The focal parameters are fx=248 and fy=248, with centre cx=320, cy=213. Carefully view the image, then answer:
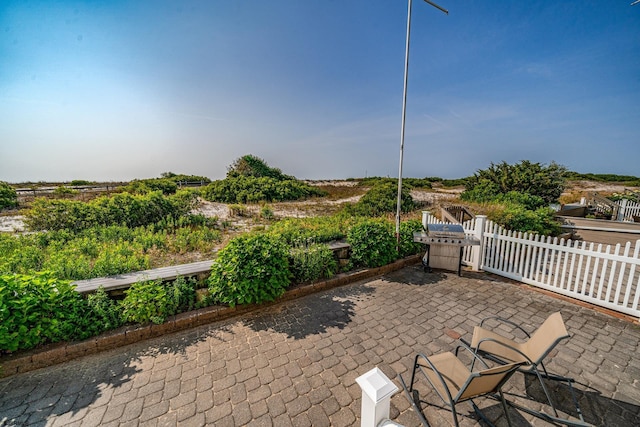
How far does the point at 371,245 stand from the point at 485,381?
385 centimetres

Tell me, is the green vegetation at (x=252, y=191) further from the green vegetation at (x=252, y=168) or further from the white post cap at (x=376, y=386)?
the white post cap at (x=376, y=386)

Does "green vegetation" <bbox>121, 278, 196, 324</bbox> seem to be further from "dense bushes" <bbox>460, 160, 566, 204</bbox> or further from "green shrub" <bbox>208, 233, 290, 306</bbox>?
"dense bushes" <bbox>460, 160, 566, 204</bbox>

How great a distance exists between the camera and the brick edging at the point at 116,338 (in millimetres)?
2844

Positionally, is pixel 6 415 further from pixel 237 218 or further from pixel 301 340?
pixel 237 218

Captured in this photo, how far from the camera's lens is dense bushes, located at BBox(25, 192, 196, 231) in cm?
760

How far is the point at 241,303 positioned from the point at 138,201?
7698 millimetres

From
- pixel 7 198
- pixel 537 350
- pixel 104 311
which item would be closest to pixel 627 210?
pixel 537 350

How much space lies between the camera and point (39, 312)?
2922 millimetres

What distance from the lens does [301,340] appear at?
3.43 m

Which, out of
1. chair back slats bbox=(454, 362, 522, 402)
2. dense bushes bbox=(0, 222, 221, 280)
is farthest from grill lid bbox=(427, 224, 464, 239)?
dense bushes bbox=(0, 222, 221, 280)

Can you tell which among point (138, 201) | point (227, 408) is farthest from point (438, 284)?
point (138, 201)

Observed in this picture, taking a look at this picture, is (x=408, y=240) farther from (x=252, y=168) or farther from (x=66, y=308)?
(x=252, y=168)

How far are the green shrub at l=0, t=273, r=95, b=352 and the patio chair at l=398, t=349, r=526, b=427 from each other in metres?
4.02

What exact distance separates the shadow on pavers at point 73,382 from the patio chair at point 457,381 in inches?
111
